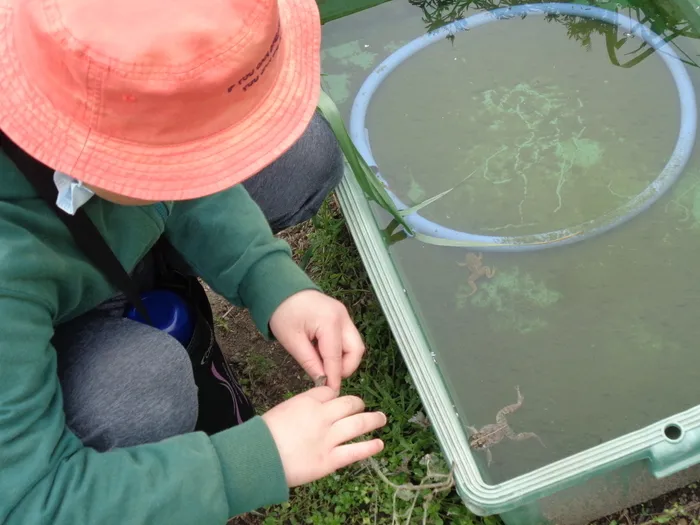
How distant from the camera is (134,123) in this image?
75 centimetres

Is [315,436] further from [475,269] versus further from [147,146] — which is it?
[475,269]

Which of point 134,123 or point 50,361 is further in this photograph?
point 50,361

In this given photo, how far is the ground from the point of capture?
137 centimetres

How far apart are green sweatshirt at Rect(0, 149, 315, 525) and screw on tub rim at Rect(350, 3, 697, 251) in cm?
81

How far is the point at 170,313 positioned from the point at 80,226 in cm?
34

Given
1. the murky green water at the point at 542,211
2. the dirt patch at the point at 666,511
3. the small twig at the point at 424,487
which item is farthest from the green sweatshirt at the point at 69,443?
the dirt patch at the point at 666,511

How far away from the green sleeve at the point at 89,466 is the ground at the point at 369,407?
41 centimetres

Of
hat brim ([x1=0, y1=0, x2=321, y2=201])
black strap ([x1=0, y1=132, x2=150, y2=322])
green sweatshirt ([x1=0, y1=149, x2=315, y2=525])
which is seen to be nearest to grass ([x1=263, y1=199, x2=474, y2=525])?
green sweatshirt ([x1=0, y1=149, x2=315, y2=525])

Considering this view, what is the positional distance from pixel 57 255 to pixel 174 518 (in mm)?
384

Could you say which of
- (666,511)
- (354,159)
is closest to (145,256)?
(354,159)

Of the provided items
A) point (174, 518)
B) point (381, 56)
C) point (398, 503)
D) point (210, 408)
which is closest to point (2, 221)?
point (174, 518)

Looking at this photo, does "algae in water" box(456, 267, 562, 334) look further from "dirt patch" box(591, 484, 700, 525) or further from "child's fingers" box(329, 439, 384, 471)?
"child's fingers" box(329, 439, 384, 471)

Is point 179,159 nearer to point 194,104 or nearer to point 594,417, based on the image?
point 194,104

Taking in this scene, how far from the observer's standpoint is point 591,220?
5.44 feet
